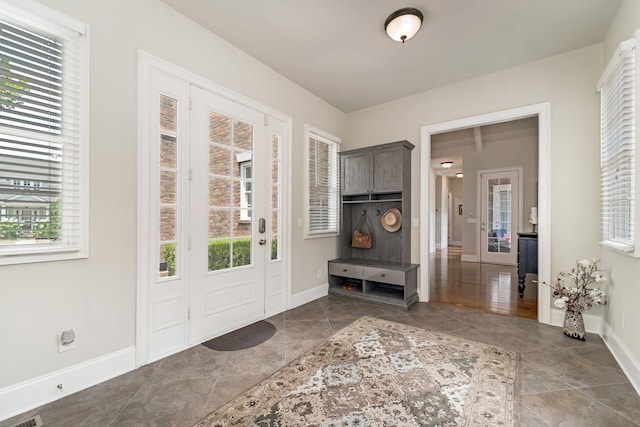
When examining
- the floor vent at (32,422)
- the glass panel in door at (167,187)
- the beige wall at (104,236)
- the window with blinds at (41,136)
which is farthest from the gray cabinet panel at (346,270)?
the floor vent at (32,422)

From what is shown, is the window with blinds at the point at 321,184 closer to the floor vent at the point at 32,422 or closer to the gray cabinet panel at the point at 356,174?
the gray cabinet panel at the point at 356,174

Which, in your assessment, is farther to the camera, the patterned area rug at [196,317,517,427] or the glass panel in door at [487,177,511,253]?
the glass panel in door at [487,177,511,253]

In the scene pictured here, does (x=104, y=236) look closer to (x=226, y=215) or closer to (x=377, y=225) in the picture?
(x=226, y=215)

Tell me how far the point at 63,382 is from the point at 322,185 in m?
3.37

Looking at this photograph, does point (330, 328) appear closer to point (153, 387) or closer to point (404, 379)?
point (404, 379)

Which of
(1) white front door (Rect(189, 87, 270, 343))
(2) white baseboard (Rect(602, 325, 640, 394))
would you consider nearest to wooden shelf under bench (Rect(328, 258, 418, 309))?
(1) white front door (Rect(189, 87, 270, 343))

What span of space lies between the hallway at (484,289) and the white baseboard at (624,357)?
77 centimetres

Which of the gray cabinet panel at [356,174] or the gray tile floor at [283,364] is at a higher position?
the gray cabinet panel at [356,174]

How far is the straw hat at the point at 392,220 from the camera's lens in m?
4.16

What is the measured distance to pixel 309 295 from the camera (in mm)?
3979

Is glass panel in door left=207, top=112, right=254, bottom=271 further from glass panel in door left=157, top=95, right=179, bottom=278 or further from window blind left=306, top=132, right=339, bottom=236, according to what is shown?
window blind left=306, top=132, right=339, bottom=236

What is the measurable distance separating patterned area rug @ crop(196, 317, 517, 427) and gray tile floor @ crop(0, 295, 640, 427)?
13cm

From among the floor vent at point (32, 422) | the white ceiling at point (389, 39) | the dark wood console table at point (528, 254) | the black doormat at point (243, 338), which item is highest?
the white ceiling at point (389, 39)

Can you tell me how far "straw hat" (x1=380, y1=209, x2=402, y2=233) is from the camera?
4.16 meters
